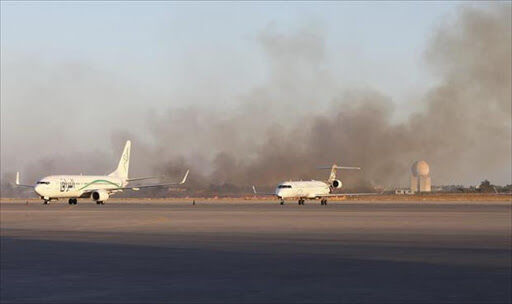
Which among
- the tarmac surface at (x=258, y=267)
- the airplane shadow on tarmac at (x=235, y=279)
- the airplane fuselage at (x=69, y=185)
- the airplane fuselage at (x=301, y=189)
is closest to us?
the airplane shadow on tarmac at (x=235, y=279)

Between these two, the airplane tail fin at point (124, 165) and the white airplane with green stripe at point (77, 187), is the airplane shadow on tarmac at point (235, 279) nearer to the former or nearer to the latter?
the white airplane with green stripe at point (77, 187)

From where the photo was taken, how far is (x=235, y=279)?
19.5 metres

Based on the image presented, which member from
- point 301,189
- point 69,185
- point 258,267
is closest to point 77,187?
point 69,185

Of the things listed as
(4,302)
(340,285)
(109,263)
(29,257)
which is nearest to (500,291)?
(340,285)

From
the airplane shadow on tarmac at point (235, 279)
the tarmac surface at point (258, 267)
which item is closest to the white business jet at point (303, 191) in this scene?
the tarmac surface at point (258, 267)

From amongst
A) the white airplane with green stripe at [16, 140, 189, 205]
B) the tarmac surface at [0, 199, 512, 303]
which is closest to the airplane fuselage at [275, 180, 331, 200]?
the white airplane with green stripe at [16, 140, 189, 205]

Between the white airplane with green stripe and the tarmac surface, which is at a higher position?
the white airplane with green stripe

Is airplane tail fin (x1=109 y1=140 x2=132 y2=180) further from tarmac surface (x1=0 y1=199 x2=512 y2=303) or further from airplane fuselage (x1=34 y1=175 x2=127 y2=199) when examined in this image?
tarmac surface (x1=0 y1=199 x2=512 y2=303)

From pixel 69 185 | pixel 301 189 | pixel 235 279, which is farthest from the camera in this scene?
pixel 301 189

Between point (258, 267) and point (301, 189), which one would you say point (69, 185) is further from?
point (258, 267)

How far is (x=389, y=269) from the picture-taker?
21.5 meters

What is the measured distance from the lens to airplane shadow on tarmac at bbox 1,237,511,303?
16.4 metres

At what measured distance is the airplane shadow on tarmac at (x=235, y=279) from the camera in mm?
16438

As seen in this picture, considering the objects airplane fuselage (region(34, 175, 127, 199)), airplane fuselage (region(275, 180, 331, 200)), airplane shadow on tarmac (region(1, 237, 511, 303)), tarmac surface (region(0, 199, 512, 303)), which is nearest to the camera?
airplane shadow on tarmac (region(1, 237, 511, 303))
